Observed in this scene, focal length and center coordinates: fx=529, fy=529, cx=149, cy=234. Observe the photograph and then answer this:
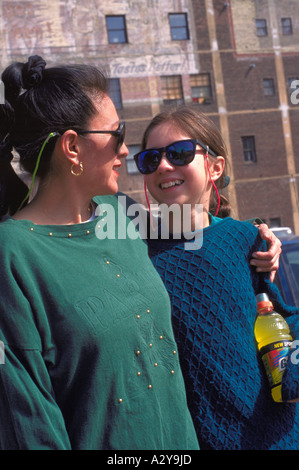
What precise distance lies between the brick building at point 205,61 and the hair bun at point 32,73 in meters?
23.1

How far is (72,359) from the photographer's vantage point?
1.58 metres

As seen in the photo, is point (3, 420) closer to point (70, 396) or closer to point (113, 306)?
point (70, 396)

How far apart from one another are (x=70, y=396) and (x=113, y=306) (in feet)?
1.00

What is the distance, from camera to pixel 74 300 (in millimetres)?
1627

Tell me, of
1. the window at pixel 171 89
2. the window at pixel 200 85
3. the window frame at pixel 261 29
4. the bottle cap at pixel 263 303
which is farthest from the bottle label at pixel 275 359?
the window frame at pixel 261 29

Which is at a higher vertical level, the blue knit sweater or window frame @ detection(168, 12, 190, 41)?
window frame @ detection(168, 12, 190, 41)

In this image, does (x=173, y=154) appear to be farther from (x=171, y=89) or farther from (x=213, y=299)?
(x=171, y=89)

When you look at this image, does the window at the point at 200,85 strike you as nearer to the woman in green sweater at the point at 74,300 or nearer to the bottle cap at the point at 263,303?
the bottle cap at the point at 263,303

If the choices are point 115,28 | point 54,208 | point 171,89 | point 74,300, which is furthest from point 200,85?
point 74,300

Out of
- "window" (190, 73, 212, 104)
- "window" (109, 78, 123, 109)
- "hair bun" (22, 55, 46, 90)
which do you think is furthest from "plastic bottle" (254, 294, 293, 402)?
"window" (190, 73, 212, 104)

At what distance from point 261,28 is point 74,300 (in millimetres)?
28714

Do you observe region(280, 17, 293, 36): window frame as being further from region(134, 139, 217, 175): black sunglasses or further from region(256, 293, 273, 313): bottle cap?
region(256, 293, 273, 313): bottle cap

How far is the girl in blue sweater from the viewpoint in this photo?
6.44ft
